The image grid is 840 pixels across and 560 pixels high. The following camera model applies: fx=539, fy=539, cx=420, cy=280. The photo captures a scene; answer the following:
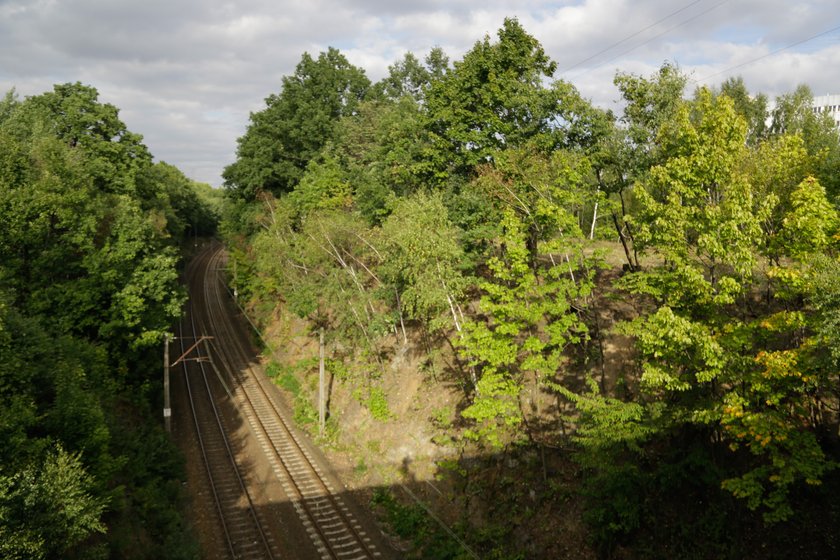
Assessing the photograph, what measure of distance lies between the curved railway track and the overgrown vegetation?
278 cm

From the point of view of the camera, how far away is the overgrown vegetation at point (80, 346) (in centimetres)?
1474

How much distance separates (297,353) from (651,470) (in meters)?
29.9

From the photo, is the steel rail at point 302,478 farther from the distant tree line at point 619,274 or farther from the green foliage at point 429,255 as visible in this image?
the green foliage at point 429,255

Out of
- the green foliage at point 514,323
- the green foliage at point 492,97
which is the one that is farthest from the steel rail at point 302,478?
Answer: the green foliage at point 492,97

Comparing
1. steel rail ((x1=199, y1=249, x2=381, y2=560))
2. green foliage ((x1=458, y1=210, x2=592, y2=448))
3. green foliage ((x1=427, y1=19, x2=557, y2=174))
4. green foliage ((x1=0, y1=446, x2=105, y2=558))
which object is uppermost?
green foliage ((x1=427, y1=19, x2=557, y2=174))

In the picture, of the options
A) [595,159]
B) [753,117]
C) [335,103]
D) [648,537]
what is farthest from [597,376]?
[335,103]

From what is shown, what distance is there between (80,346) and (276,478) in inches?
441

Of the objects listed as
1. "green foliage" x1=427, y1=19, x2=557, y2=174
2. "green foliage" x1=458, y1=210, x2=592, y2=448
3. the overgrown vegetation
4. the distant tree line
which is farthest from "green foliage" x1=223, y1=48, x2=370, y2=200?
"green foliage" x1=458, y1=210, x2=592, y2=448

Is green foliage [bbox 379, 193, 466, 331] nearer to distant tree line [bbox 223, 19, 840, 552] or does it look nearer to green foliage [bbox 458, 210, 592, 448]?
distant tree line [bbox 223, 19, 840, 552]

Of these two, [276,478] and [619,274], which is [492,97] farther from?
[276,478]

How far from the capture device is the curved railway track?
2255cm

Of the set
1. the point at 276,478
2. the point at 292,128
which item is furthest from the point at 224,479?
the point at 292,128

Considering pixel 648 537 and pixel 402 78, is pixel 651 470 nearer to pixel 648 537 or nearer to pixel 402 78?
pixel 648 537

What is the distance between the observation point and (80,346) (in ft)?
81.2
